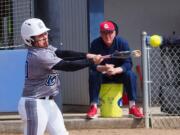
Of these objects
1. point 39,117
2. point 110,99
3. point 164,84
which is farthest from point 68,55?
point 164,84

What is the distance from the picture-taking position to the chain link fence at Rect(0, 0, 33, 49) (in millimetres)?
9344

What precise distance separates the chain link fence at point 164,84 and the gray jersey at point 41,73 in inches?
116

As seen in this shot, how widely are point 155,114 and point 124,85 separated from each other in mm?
787

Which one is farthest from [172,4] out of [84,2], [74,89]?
[74,89]

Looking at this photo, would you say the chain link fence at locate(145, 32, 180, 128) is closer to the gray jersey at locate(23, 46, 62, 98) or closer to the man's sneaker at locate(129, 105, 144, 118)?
the man's sneaker at locate(129, 105, 144, 118)

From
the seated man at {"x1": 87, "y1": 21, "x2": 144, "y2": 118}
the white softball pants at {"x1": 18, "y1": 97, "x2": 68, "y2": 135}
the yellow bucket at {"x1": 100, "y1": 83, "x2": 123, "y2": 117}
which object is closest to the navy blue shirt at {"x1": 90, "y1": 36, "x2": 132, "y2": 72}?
the seated man at {"x1": 87, "y1": 21, "x2": 144, "y2": 118}

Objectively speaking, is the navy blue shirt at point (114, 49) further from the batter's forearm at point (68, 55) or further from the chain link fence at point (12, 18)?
the batter's forearm at point (68, 55)

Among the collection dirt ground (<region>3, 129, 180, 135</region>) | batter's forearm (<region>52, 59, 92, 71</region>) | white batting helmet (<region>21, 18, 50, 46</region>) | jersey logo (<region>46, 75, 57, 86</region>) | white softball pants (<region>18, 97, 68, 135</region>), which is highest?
white batting helmet (<region>21, 18, 50, 46</region>)

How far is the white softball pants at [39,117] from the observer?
5379 millimetres

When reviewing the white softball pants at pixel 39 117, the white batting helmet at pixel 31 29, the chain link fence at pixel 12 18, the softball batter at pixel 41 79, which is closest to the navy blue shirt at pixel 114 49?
the chain link fence at pixel 12 18

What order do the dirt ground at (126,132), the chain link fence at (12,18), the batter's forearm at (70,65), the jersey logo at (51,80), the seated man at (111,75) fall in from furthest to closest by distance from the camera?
the chain link fence at (12,18) → the seated man at (111,75) → the dirt ground at (126,132) → the jersey logo at (51,80) → the batter's forearm at (70,65)

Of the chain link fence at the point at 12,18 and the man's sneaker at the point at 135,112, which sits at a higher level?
the chain link fence at the point at 12,18

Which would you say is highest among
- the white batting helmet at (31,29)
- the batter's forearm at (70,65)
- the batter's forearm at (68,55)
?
the white batting helmet at (31,29)

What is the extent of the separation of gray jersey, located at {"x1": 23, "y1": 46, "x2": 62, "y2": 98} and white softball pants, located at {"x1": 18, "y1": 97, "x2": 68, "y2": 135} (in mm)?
88
